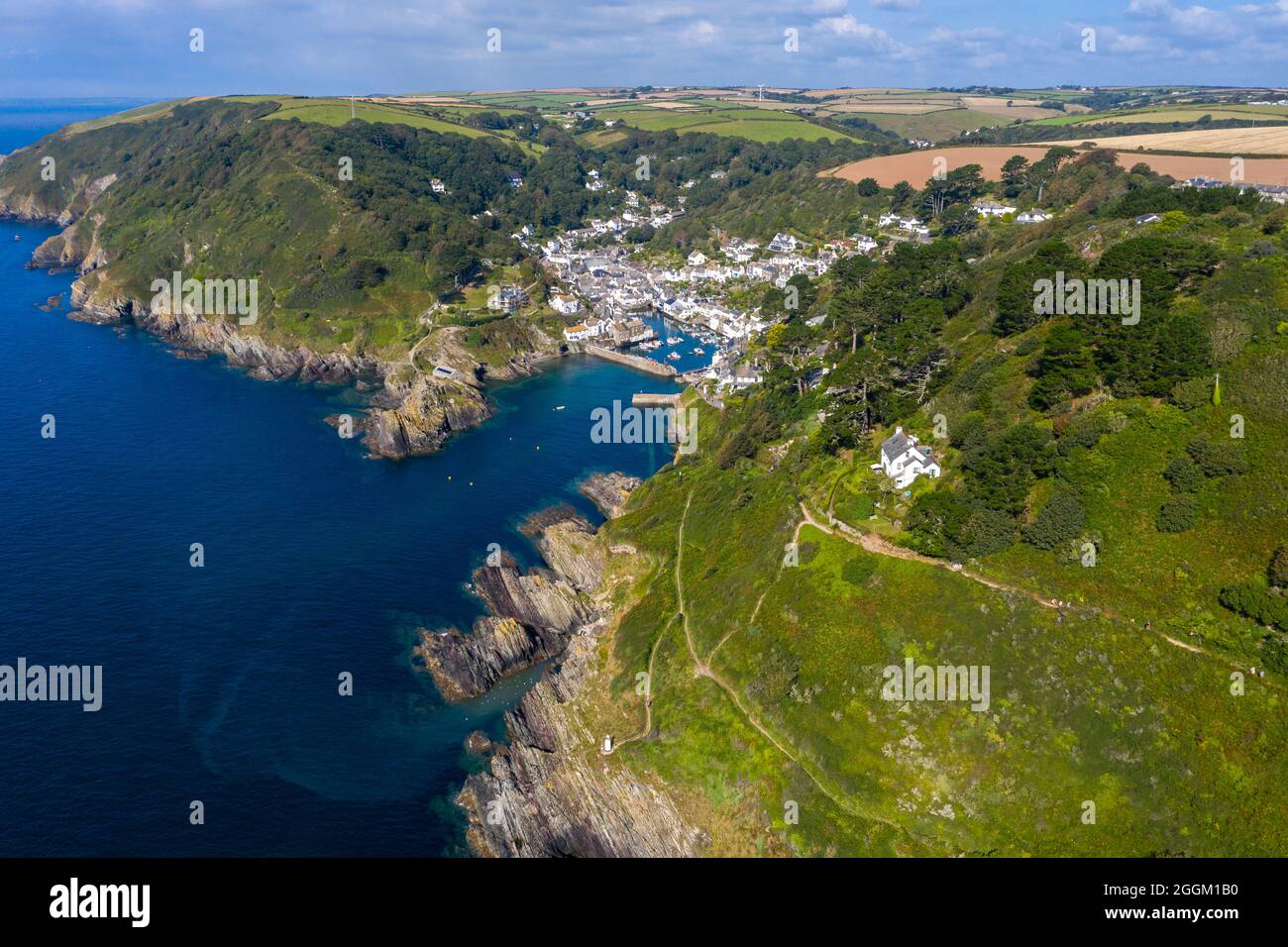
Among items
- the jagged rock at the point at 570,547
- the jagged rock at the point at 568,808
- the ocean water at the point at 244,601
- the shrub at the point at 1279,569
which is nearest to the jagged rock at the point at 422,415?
the ocean water at the point at 244,601

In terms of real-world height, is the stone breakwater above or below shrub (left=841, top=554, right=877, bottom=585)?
below

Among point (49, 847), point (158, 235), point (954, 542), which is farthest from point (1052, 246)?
point (158, 235)

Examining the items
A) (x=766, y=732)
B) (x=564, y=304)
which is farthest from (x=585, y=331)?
(x=766, y=732)

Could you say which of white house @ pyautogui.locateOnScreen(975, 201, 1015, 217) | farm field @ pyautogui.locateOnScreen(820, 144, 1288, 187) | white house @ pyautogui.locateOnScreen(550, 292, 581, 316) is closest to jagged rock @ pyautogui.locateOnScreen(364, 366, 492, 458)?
white house @ pyautogui.locateOnScreen(550, 292, 581, 316)

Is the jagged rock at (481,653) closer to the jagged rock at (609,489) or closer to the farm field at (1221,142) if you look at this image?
the jagged rock at (609,489)

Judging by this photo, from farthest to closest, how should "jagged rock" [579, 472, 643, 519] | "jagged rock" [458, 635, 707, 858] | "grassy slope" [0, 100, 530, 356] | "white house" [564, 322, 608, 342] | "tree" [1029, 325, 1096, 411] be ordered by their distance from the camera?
"white house" [564, 322, 608, 342] < "grassy slope" [0, 100, 530, 356] < "jagged rock" [579, 472, 643, 519] < "tree" [1029, 325, 1096, 411] < "jagged rock" [458, 635, 707, 858]

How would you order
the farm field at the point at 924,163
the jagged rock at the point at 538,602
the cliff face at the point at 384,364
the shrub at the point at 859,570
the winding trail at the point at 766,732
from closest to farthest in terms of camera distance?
1. the winding trail at the point at 766,732
2. the shrub at the point at 859,570
3. the jagged rock at the point at 538,602
4. the cliff face at the point at 384,364
5. the farm field at the point at 924,163

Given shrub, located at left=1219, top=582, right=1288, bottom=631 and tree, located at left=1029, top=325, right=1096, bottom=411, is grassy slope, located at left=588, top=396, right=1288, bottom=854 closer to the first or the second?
shrub, located at left=1219, top=582, right=1288, bottom=631
